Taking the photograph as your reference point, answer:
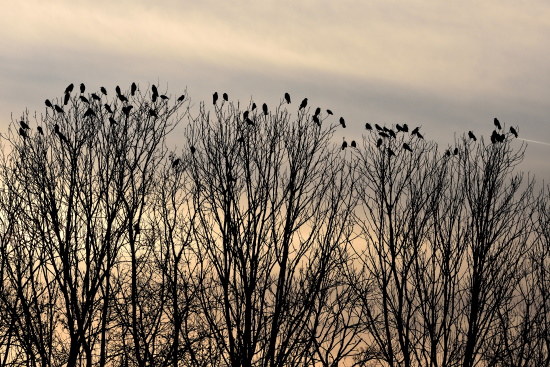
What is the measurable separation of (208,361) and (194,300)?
1556mm

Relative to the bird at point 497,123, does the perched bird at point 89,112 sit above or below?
above

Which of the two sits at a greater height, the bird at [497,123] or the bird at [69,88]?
the bird at [69,88]

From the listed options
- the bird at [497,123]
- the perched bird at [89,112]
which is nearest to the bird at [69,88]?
the perched bird at [89,112]

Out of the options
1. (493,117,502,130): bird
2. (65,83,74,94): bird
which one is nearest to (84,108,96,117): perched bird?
(65,83,74,94): bird

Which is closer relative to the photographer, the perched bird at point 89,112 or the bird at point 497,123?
the perched bird at point 89,112

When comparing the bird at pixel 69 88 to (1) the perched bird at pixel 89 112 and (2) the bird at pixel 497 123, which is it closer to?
(1) the perched bird at pixel 89 112

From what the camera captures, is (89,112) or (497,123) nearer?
(89,112)

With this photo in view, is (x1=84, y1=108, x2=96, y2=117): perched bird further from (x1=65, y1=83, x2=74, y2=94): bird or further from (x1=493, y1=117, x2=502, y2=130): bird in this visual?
(x1=493, y1=117, x2=502, y2=130): bird

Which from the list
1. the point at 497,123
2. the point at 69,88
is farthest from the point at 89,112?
the point at 497,123

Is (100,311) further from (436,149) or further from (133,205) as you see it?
(436,149)

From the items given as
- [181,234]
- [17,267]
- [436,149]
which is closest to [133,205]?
[181,234]

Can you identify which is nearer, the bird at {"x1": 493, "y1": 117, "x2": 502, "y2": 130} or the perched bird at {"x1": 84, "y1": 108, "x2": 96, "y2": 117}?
the perched bird at {"x1": 84, "y1": 108, "x2": 96, "y2": 117}

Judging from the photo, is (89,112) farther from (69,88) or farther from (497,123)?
(497,123)

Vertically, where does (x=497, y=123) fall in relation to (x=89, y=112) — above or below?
below
